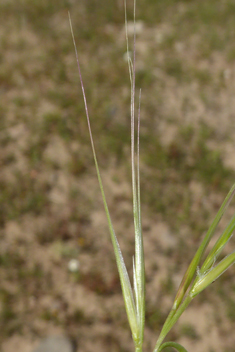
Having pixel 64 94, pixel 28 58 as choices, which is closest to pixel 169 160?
pixel 64 94

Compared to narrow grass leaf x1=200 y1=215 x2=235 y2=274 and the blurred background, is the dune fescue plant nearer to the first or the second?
narrow grass leaf x1=200 y1=215 x2=235 y2=274

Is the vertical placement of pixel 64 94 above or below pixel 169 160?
above

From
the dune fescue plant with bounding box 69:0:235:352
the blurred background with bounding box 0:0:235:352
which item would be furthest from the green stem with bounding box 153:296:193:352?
the blurred background with bounding box 0:0:235:352

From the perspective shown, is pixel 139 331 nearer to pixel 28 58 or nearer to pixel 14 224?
pixel 14 224

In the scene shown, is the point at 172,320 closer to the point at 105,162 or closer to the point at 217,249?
the point at 217,249

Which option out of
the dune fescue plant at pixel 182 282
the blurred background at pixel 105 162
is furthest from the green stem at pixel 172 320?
the blurred background at pixel 105 162

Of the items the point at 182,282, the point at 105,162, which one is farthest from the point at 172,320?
the point at 105,162

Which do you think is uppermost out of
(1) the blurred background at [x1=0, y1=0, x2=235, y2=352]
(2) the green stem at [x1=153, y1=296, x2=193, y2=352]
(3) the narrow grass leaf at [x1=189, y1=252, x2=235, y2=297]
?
(3) the narrow grass leaf at [x1=189, y1=252, x2=235, y2=297]

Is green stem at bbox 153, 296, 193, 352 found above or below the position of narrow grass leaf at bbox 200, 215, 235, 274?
below
